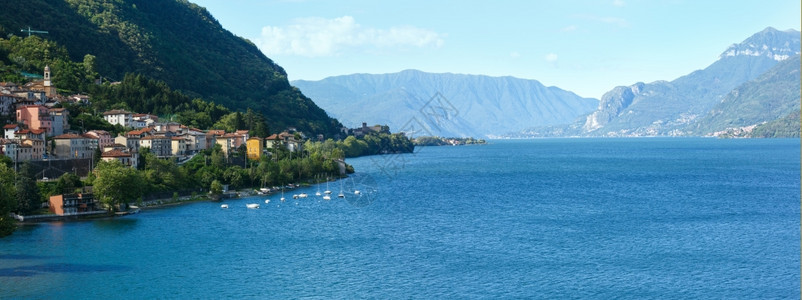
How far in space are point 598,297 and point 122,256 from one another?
26.9m

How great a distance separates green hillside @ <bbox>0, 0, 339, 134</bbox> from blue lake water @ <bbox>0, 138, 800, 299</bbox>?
58.7 meters

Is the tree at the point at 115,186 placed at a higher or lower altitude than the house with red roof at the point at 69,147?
lower

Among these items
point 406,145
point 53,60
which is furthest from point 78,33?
point 406,145

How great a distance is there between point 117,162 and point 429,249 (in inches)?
1280

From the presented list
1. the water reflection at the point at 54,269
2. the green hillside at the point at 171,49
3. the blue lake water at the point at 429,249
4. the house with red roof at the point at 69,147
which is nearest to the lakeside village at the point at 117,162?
the house with red roof at the point at 69,147

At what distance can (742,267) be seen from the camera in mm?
40562

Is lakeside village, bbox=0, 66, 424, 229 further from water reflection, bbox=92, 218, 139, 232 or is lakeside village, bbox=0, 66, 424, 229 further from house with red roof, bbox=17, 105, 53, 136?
water reflection, bbox=92, 218, 139, 232

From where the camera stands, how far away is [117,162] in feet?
212

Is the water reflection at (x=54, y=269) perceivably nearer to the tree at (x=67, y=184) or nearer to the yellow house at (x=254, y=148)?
the tree at (x=67, y=184)

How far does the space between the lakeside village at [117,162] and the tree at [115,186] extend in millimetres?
79

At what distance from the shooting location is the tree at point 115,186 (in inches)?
2311

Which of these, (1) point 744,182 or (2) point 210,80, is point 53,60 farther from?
(1) point 744,182

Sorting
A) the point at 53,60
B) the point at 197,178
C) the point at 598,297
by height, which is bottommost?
the point at 598,297

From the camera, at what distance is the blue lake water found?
36.8m
